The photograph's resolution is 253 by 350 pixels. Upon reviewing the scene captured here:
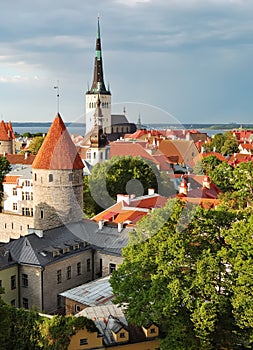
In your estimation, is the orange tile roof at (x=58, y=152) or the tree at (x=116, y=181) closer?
the orange tile roof at (x=58, y=152)

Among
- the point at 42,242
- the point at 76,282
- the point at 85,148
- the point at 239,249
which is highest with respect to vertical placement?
the point at 85,148

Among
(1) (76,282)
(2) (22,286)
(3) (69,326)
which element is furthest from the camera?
(1) (76,282)

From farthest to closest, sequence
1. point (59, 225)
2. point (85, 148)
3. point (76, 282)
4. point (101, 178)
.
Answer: point (85, 148) < point (101, 178) < point (59, 225) < point (76, 282)

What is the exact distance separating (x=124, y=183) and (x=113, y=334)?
957 inches

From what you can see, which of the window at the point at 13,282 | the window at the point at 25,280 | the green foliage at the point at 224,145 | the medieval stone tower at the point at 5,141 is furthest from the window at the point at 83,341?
the green foliage at the point at 224,145

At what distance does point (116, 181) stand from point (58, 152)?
11.0 metres

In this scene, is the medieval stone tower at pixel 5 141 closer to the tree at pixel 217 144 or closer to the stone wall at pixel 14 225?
the stone wall at pixel 14 225

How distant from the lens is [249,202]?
1479 inches

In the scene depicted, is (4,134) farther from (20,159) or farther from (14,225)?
(14,225)

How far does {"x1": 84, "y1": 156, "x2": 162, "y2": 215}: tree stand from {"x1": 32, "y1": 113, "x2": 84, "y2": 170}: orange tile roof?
929cm

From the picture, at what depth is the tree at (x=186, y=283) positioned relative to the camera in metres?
17.0

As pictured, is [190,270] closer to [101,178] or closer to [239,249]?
[239,249]

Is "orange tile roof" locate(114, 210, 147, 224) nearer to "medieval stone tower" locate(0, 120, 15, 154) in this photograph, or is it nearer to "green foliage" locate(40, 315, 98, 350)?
"green foliage" locate(40, 315, 98, 350)

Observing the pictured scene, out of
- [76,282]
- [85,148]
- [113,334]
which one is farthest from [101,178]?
[113,334]
